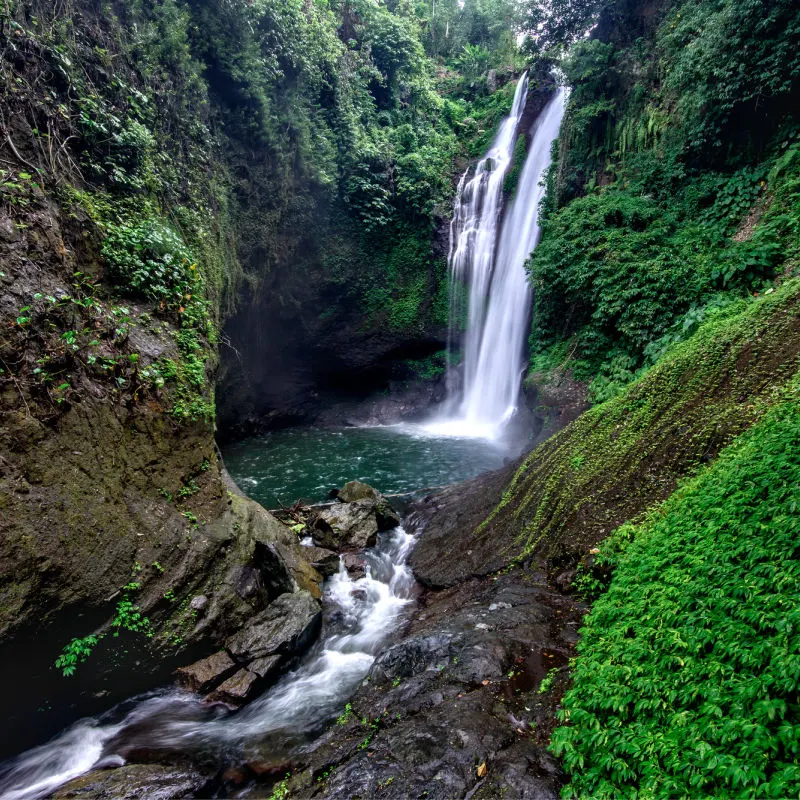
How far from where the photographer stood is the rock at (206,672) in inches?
203

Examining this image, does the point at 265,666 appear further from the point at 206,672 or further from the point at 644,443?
the point at 644,443

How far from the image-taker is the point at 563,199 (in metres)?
14.1

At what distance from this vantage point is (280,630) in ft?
18.7

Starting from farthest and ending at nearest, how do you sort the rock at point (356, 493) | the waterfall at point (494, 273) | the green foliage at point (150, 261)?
the waterfall at point (494, 273)
the rock at point (356, 493)
the green foliage at point (150, 261)

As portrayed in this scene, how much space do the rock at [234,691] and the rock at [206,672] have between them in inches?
4.3

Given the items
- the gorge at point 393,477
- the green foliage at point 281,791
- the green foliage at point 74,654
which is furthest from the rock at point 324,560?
the green foliage at point 281,791

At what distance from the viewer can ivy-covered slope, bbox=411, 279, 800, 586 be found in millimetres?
4871

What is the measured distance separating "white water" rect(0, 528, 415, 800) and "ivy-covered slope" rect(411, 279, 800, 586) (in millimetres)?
1610

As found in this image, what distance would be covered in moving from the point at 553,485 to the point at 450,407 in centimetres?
1284

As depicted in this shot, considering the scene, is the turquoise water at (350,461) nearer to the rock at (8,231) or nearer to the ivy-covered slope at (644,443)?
the ivy-covered slope at (644,443)

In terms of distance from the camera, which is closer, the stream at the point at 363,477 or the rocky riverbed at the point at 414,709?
the rocky riverbed at the point at 414,709

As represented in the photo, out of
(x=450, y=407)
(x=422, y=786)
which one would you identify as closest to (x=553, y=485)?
(x=422, y=786)

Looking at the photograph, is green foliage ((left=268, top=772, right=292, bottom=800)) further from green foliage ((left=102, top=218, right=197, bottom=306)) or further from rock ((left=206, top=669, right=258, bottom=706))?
green foliage ((left=102, top=218, right=197, bottom=306))

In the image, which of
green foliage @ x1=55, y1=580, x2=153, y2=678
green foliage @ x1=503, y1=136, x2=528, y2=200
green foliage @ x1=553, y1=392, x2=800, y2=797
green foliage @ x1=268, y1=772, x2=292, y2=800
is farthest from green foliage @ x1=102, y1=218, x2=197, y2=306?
green foliage @ x1=503, y1=136, x2=528, y2=200
